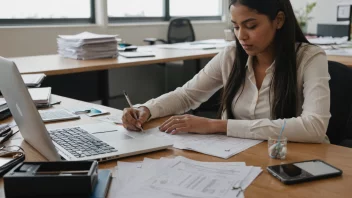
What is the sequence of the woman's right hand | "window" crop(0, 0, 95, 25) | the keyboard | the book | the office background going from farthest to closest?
"window" crop(0, 0, 95, 25) < the office background < the keyboard < the woman's right hand < the book

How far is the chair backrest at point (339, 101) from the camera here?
1509 mm

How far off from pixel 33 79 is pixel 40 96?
29 centimetres

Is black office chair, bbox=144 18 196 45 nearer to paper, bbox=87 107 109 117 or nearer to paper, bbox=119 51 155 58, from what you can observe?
paper, bbox=119 51 155 58

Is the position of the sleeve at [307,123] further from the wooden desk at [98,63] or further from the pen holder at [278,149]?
the wooden desk at [98,63]

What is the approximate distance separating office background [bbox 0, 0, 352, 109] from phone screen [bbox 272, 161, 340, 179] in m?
1.97

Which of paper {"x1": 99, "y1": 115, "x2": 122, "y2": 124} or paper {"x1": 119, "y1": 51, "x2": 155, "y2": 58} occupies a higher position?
paper {"x1": 119, "y1": 51, "x2": 155, "y2": 58}

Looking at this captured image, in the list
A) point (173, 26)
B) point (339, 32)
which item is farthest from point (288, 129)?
point (173, 26)

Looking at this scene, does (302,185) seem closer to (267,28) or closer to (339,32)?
(267,28)

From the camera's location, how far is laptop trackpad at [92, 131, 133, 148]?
1178 mm

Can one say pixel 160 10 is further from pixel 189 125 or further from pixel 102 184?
pixel 102 184

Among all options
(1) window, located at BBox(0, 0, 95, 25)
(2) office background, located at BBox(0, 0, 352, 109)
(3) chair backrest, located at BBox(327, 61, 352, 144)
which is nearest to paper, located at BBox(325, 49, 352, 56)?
(2) office background, located at BBox(0, 0, 352, 109)

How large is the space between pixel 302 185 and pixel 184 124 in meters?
0.49

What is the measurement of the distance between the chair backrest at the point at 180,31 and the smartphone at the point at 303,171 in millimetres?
4377

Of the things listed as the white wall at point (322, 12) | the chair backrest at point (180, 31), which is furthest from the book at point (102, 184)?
the white wall at point (322, 12)
